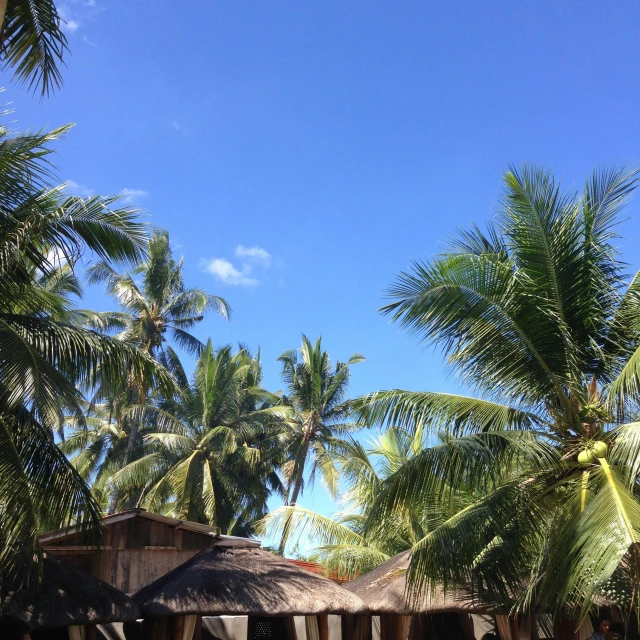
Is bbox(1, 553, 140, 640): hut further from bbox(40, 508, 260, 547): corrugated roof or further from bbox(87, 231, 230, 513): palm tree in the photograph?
bbox(87, 231, 230, 513): palm tree

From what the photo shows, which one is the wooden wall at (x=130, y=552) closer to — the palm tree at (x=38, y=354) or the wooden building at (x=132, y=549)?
the wooden building at (x=132, y=549)

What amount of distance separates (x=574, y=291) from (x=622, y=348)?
2.66 feet

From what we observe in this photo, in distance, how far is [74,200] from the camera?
7922mm

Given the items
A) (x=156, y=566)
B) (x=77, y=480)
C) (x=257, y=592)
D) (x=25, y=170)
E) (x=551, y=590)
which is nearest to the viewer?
(x=551, y=590)

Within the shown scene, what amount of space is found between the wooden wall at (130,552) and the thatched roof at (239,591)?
1.74 m

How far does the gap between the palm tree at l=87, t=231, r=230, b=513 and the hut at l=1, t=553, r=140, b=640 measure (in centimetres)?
1453

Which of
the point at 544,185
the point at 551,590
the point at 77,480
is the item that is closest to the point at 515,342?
the point at 544,185

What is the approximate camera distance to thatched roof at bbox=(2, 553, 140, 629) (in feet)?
25.7

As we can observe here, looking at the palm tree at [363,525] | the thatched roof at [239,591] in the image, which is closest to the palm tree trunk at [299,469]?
the palm tree at [363,525]

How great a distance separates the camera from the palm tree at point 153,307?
24.0 meters

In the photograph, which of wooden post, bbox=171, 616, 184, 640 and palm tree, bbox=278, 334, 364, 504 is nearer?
wooden post, bbox=171, 616, 184, 640

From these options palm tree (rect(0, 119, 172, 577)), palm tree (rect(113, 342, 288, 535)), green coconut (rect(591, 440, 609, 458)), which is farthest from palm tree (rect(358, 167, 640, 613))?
palm tree (rect(113, 342, 288, 535))

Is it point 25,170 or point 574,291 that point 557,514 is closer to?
point 574,291

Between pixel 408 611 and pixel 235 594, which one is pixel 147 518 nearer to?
pixel 235 594
